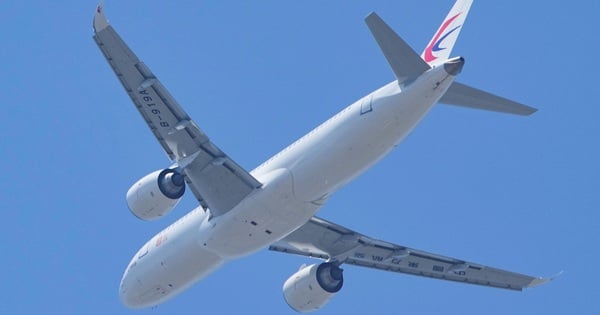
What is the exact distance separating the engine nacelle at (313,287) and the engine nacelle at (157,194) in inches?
229

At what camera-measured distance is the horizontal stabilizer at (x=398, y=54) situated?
36.1m

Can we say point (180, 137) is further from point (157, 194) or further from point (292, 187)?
point (292, 187)

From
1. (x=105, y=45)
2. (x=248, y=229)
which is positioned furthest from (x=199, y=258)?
(x=105, y=45)

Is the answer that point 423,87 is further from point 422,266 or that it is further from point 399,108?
Result: point 422,266

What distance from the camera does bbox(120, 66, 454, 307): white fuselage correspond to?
37406 mm

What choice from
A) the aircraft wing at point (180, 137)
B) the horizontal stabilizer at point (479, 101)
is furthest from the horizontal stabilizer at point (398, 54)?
the aircraft wing at point (180, 137)

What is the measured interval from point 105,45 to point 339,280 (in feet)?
41.2

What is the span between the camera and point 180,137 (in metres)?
39.6

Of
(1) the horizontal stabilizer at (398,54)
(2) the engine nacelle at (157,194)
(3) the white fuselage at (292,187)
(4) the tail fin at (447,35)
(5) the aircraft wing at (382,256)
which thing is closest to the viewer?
(1) the horizontal stabilizer at (398,54)

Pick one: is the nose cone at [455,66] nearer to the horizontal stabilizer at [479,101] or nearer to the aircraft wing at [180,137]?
the horizontal stabilizer at [479,101]

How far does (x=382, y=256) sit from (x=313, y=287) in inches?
133

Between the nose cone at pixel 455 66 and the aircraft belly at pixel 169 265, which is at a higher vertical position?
the aircraft belly at pixel 169 265

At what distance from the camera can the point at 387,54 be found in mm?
37000

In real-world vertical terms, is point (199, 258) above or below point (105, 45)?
below
